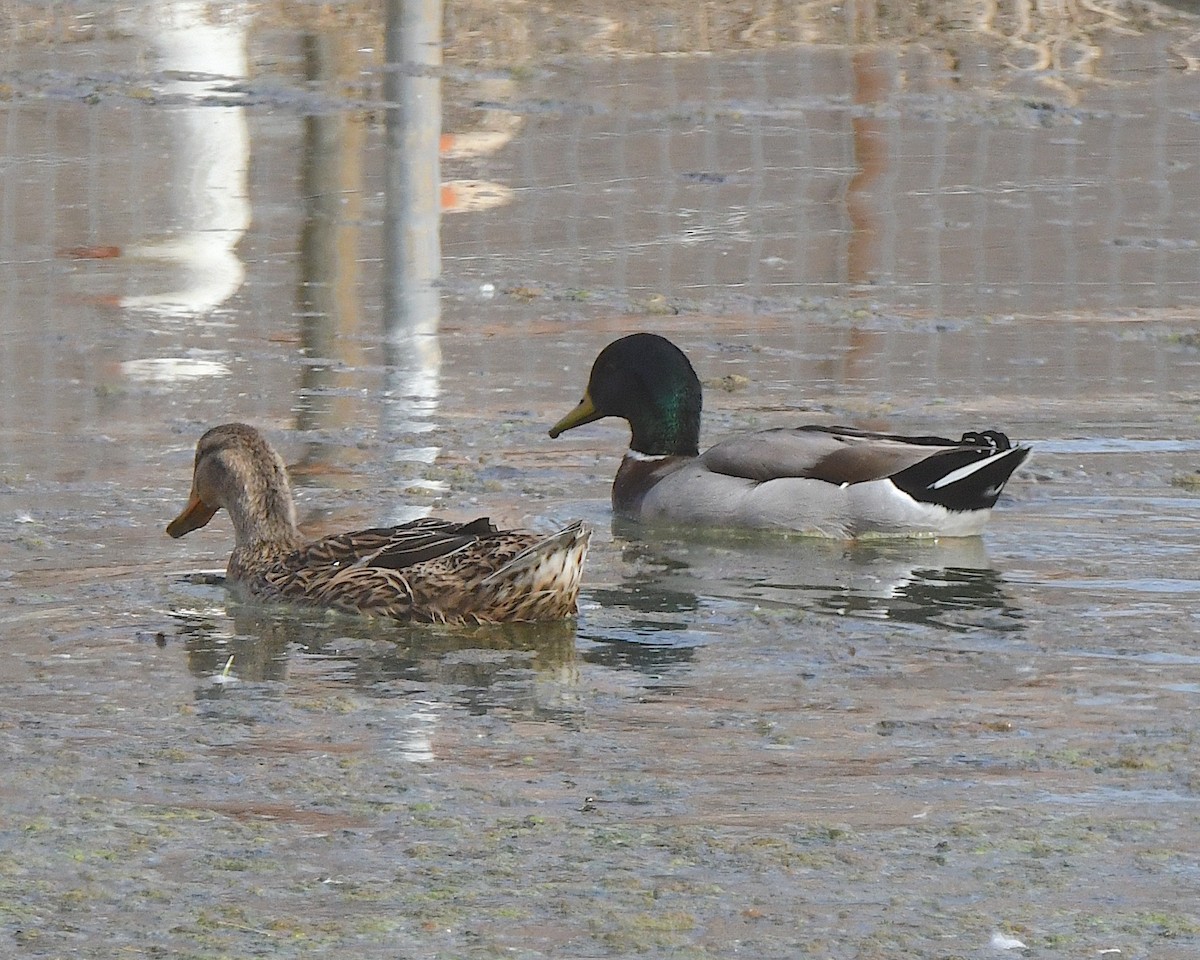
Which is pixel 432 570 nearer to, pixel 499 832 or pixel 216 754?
A: pixel 216 754

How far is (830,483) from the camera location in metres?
8.44

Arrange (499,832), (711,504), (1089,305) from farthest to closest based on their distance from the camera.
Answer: (1089,305) < (711,504) < (499,832)

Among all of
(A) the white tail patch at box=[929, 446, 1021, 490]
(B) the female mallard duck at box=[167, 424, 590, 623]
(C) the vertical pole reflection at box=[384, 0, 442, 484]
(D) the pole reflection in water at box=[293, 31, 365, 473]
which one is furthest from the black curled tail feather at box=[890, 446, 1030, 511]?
(D) the pole reflection in water at box=[293, 31, 365, 473]

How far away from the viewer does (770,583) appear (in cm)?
763

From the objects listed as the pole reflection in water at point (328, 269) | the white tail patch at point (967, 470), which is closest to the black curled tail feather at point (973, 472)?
the white tail patch at point (967, 470)

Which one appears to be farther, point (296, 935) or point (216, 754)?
point (216, 754)

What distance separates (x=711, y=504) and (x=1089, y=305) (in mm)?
3076

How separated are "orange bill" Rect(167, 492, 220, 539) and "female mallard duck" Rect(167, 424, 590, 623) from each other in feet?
0.54

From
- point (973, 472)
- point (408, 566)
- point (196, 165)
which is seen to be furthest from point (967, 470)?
point (196, 165)

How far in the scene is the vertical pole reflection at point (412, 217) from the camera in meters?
9.84

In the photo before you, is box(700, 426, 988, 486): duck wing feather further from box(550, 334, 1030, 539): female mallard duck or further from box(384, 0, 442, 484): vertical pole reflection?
box(384, 0, 442, 484): vertical pole reflection

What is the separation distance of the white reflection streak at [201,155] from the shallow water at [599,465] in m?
0.04

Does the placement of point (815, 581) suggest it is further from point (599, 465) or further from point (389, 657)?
point (599, 465)

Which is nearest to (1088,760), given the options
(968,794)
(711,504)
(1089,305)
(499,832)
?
(968,794)
